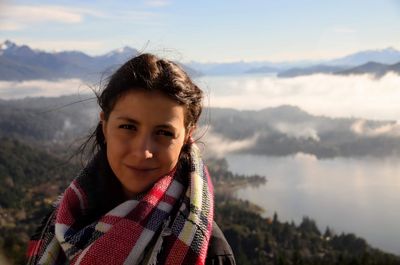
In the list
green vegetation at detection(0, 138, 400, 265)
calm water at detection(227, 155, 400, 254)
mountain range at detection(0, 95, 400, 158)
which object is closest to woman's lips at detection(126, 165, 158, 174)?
green vegetation at detection(0, 138, 400, 265)

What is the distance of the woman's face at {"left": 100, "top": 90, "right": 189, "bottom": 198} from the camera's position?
106 centimetres

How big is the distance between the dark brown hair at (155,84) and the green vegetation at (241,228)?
19282 millimetres

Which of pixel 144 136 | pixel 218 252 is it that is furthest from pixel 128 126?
pixel 218 252

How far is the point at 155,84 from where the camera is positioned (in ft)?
3.54

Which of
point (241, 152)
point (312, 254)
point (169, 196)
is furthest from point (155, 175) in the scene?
point (241, 152)

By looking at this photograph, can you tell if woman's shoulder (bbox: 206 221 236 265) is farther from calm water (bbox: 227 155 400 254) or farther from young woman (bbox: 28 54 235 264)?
calm water (bbox: 227 155 400 254)

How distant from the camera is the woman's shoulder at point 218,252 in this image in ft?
3.47

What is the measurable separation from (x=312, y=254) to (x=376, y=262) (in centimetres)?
1108

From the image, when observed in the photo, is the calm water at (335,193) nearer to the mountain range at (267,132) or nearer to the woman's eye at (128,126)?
the mountain range at (267,132)

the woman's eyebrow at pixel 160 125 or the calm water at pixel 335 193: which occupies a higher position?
the woman's eyebrow at pixel 160 125

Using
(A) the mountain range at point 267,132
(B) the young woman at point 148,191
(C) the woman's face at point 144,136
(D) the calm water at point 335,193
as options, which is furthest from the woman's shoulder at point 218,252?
(A) the mountain range at point 267,132

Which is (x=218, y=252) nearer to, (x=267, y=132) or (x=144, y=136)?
(x=144, y=136)

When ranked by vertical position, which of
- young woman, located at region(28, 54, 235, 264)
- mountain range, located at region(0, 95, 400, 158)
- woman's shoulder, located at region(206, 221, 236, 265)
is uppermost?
young woman, located at region(28, 54, 235, 264)

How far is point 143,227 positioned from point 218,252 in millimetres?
197
